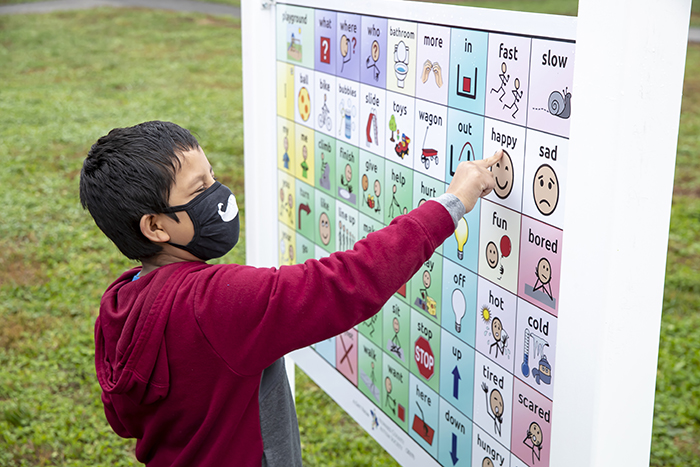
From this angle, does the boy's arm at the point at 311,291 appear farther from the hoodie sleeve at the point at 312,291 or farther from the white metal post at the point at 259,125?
the white metal post at the point at 259,125

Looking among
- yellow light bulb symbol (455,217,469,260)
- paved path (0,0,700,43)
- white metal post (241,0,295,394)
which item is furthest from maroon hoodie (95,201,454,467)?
paved path (0,0,700,43)

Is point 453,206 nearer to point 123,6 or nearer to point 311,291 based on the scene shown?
point 311,291

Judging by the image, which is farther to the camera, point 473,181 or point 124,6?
point 124,6

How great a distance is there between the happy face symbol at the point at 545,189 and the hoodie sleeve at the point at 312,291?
0.17 m

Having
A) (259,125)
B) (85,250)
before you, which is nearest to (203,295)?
(259,125)

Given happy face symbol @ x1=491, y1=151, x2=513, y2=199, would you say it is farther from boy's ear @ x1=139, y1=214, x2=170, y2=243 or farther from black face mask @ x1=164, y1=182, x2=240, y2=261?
boy's ear @ x1=139, y1=214, x2=170, y2=243

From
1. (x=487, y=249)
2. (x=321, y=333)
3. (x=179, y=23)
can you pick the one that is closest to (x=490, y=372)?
(x=487, y=249)

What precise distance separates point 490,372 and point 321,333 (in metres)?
0.42

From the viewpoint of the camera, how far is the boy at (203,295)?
1.35m

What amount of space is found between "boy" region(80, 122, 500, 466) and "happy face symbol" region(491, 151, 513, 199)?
0.02 meters

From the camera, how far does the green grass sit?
328cm

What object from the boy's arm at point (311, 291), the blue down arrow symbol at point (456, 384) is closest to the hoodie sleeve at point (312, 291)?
the boy's arm at point (311, 291)

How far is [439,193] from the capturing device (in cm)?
166

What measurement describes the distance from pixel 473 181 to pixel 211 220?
53cm
